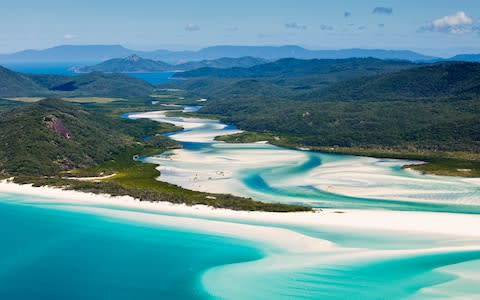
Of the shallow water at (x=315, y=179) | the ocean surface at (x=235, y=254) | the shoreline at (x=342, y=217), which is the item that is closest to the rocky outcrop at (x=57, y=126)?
the shallow water at (x=315, y=179)

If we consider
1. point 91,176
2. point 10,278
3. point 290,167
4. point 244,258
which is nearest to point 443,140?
point 290,167

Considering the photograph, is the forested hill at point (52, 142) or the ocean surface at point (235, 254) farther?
the forested hill at point (52, 142)

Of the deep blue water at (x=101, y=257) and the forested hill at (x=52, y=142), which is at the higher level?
the forested hill at (x=52, y=142)

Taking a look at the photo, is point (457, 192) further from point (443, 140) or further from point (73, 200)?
point (73, 200)

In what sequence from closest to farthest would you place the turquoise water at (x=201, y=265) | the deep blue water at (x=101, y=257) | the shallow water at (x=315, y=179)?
the turquoise water at (x=201, y=265) → the deep blue water at (x=101, y=257) → the shallow water at (x=315, y=179)

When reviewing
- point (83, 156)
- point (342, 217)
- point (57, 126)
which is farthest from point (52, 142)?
point (342, 217)

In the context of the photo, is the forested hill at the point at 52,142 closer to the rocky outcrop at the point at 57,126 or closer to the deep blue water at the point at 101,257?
the rocky outcrop at the point at 57,126

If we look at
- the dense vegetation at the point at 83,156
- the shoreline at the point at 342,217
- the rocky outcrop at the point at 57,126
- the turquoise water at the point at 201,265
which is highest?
the rocky outcrop at the point at 57,126
